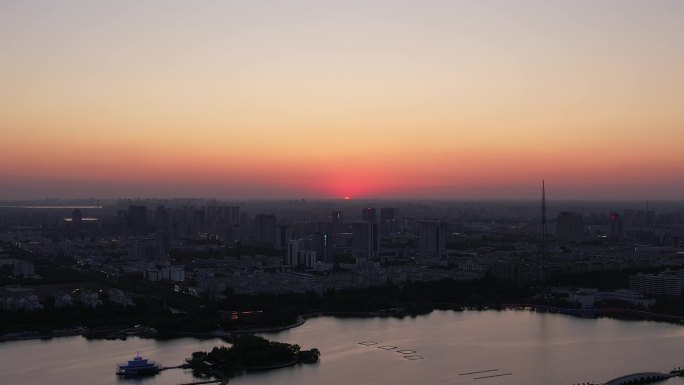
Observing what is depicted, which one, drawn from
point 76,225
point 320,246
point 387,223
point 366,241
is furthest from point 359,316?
point 76,225

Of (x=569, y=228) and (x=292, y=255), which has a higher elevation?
(x=569, y=228)

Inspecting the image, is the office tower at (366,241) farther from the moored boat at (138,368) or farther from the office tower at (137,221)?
the moored boat at (138,368)

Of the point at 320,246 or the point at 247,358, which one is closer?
the point at 247,358

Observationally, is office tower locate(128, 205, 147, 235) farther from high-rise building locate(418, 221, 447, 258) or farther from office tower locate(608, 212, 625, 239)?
office tower locate(608, 212, 625, 239)

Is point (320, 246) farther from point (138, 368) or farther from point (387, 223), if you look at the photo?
point (138, 368)

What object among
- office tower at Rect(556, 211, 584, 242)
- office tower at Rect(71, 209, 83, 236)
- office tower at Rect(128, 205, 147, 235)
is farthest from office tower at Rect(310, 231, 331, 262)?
office tower at Rect(71, 209, 83, 236)

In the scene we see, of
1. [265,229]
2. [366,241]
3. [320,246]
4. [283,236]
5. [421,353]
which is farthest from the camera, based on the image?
[265,229]
